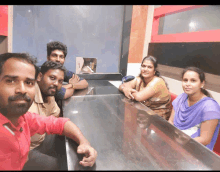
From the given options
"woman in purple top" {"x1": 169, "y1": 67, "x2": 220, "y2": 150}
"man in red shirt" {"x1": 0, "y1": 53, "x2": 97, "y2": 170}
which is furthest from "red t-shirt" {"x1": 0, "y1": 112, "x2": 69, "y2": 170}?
"woman in purple top" {"x1": 169, "y1": 67, "x2": 220, "y2": 150}

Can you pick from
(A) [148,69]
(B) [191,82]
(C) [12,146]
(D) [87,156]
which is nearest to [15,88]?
(C) [12,146]

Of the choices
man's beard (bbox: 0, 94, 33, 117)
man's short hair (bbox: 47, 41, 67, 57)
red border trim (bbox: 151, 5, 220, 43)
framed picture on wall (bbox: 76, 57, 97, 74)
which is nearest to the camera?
man's beard (bbox: 0, 94, 33, 117)

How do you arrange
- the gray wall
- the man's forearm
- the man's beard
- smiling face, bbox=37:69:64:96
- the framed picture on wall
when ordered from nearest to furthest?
the man's beard, the man's forearm, smiling face, bbox=37:69:64:96, the gray wall, the framed picture on wall

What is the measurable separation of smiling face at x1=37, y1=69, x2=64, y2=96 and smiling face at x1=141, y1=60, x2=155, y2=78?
95 cm

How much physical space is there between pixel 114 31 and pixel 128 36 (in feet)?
0.78

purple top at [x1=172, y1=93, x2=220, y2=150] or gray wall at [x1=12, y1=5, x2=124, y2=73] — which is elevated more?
gray wall at [x1=12, y1=5, x2=124, y2=73]

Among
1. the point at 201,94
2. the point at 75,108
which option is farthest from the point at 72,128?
the point at 201,94

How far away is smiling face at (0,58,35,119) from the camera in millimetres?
365

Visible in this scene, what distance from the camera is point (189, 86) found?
3.76ft

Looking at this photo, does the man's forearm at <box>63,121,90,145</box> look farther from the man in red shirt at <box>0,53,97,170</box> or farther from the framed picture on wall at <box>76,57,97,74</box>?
the framed picture on wall at <box>76,57,97,74</box>

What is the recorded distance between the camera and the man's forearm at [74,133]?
70 centimetres

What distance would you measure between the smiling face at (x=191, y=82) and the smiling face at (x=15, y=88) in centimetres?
108

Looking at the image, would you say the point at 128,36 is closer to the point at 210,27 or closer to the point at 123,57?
the point at 123,57

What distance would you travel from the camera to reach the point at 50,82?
3.56 ft
